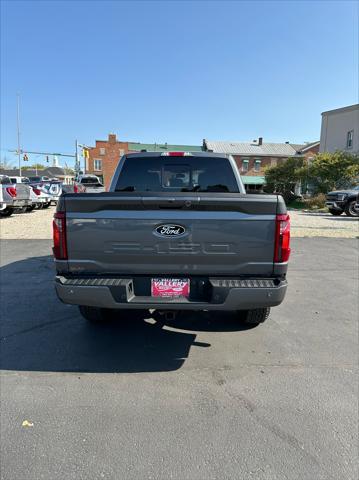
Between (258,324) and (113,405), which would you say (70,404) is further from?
(258,324)

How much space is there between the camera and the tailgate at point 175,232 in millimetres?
2877

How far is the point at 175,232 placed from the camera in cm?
293

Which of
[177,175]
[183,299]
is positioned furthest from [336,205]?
[183,299]

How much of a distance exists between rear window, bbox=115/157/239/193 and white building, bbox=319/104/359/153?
31.0 m

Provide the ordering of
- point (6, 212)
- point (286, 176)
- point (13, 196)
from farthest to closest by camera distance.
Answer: point (286, 176) < point (6, 212) < point (13, 196)

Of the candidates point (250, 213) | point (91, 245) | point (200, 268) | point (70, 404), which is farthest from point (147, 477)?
point (250, 213)

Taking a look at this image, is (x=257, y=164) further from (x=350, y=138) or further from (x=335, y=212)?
(x=335, y=212)

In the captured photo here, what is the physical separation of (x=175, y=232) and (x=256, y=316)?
172 centimetres

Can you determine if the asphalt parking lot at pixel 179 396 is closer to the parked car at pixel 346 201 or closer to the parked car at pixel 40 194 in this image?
the parked car at pixel 346 201

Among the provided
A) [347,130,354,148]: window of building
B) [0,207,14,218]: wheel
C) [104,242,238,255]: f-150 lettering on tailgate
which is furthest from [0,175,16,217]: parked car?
[347,130,354,148]: window of building

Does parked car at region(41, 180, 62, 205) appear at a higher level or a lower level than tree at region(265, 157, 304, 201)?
lower

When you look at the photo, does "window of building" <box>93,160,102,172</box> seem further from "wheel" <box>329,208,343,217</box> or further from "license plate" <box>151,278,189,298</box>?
"license plate" <box>151,278,189,298</box>

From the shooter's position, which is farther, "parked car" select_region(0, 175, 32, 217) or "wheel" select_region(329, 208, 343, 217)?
"wheel" select_region(329, 208, 343, 217)

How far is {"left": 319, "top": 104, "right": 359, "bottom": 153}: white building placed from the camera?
3108cm
